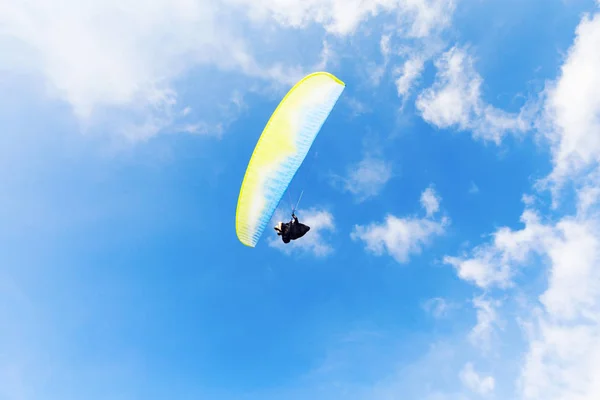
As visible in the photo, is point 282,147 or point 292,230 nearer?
point 282,147

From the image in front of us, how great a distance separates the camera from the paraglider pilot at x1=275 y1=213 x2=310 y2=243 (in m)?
26.7

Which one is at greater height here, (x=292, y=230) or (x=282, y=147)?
(x=282, y=147)

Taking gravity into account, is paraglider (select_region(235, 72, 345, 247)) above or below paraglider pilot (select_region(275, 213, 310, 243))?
above

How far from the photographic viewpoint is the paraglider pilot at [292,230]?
87.6 feet

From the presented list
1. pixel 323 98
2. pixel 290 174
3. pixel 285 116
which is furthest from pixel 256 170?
pixel 323 98

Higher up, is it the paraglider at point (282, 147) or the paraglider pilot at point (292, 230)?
the paraglider at point (282, 147)

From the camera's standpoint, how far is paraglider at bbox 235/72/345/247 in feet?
79.3

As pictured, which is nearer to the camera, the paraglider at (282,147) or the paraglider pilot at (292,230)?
the paraglider at (282,147)

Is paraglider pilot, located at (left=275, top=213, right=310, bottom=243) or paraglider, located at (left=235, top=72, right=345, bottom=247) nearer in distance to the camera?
paraglider, located at (left=235, top=72, right=345, bottom=247)

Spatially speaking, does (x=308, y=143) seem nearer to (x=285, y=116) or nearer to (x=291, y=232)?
(x=285, y=116)

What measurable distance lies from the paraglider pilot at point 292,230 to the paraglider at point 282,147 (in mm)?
225

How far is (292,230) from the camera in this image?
26.7m

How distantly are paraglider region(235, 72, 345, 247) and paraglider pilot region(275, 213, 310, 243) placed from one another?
0.23m

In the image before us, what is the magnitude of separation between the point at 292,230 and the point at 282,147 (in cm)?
547
